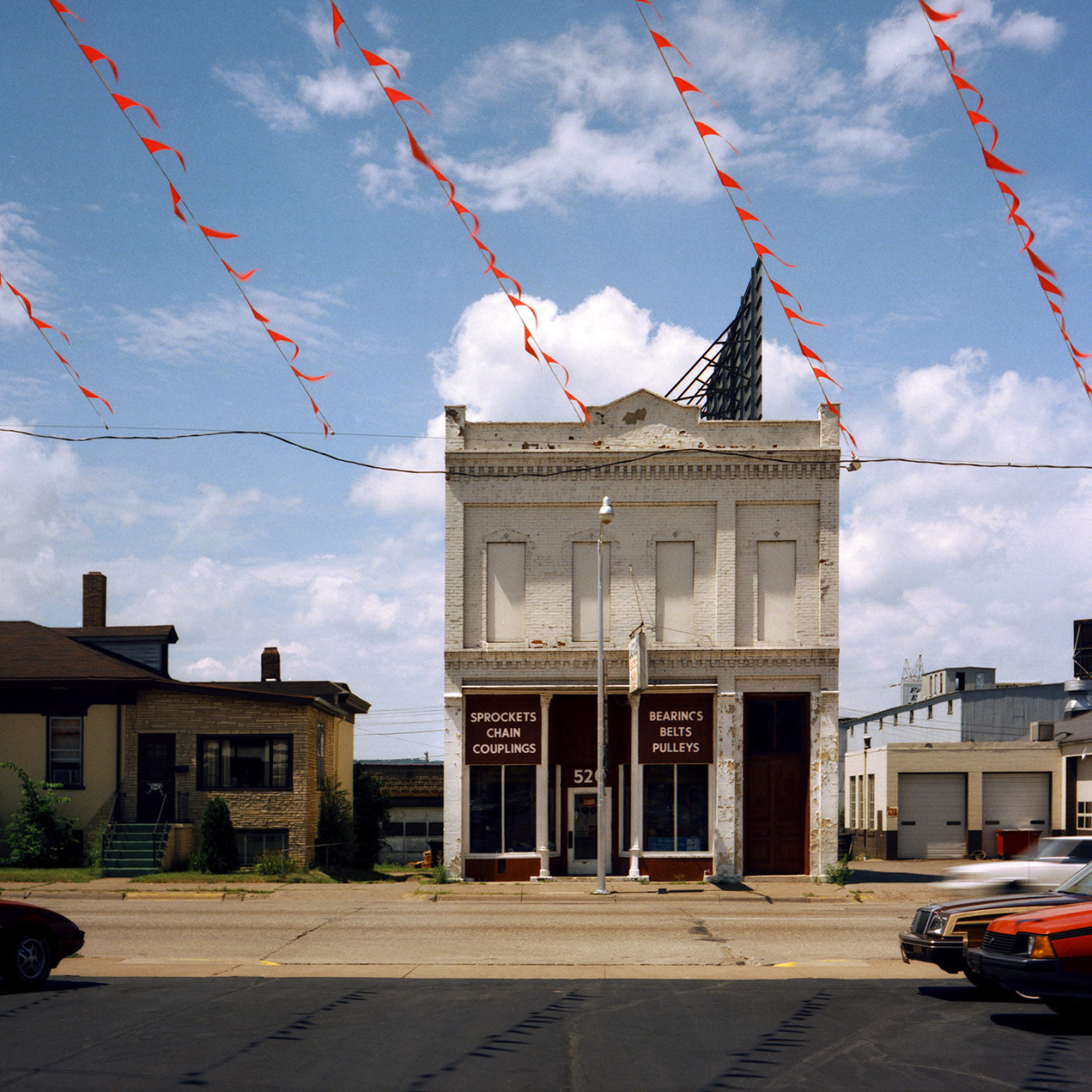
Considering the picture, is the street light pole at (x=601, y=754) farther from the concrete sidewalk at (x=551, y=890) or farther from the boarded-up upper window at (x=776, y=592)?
the boarded-up upper window at (x=776, y=592)

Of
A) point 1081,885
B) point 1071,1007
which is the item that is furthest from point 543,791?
point 1071,1007

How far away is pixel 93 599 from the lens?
38.5 metres

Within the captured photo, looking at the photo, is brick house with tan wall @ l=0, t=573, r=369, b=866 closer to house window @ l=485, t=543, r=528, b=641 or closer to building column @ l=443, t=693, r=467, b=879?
building column @ l=443, t=693, r=467, b=879

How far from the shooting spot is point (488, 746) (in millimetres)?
29562

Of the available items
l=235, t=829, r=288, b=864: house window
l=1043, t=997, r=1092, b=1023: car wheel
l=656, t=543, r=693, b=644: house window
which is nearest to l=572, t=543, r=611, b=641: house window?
l=656, t=543, r=693, b=644: house window

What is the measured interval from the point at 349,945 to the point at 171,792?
1557cm

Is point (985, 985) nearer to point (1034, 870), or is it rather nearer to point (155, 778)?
point (1034, 870)

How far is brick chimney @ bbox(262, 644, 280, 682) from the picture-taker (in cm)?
4406

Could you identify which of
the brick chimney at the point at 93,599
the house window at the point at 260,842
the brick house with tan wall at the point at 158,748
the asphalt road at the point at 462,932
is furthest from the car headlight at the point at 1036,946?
the brick chimney at the point at 93,599

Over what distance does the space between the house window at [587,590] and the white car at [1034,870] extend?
468 inches

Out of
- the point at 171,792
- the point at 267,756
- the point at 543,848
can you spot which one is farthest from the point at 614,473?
the point at 171,792

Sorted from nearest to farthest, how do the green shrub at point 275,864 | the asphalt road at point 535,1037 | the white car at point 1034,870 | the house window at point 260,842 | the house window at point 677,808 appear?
the asphalt road at point 535,1037
the white car at point 1034,870
the green shrub at point 275,864
the house window at point 677,808
the house window at point 260,842

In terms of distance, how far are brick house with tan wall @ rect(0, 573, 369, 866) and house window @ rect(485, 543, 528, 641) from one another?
5621mm

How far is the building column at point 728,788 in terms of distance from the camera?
29.3 m
